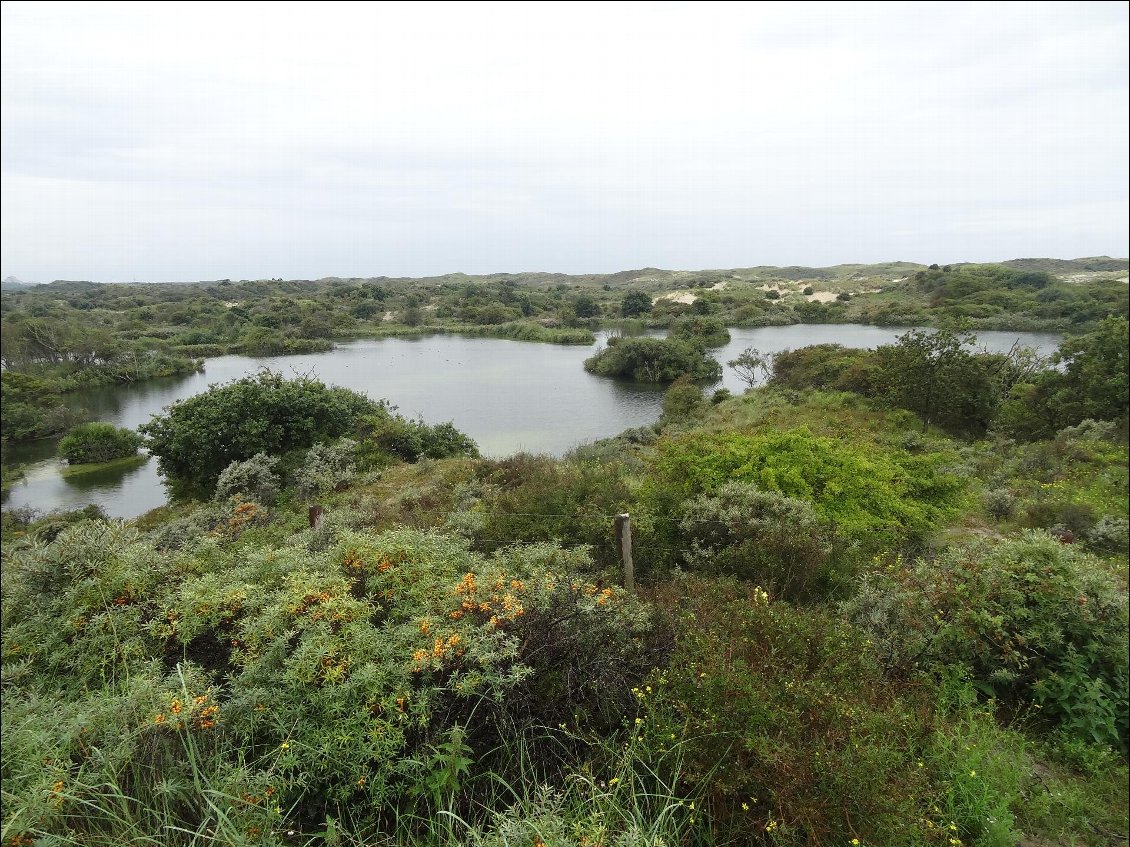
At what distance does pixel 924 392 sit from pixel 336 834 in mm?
17852

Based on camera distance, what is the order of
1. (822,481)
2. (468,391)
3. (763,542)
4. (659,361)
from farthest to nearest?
(659,361) → (468,391) → (822,481) → (763,542)

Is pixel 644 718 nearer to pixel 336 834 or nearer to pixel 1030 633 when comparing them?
pixel 336 834

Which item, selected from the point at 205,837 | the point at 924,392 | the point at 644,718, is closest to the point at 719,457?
the point at 644,718

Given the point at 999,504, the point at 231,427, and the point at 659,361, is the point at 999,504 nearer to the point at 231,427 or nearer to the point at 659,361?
the point at 231,427

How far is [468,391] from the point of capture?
2953cm

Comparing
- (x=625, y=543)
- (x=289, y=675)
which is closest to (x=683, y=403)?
(x=625, y=543)

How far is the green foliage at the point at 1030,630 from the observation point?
3.46 m

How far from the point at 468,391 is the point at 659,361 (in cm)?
1154

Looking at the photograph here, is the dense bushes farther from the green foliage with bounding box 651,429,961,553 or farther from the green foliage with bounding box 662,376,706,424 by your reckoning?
the green foliage with bounding box 662,376,706,424

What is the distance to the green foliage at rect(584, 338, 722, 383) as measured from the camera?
3209cm

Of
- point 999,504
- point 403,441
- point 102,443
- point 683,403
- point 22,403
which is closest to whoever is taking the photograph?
point 22,403

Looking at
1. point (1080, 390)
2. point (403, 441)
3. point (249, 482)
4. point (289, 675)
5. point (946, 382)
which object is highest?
point (1080, 390)

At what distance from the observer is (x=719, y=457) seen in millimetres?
7250

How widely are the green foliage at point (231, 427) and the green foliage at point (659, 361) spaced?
67.4 feet
